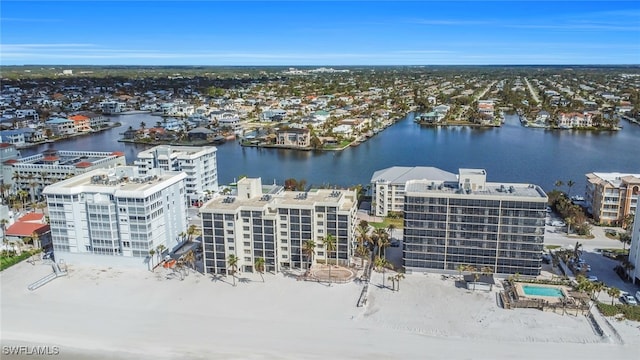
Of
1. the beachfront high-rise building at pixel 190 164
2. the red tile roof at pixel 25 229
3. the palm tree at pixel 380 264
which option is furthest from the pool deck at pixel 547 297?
the red tile roof at pixel 25 229

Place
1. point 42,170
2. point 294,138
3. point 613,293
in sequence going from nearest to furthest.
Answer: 1. point 613,293
2. point 42,170
3. point 294,138

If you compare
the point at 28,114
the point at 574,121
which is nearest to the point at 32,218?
the point at 28,114

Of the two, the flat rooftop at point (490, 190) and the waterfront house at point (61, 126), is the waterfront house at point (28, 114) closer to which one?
the waterfront house at point (61, 126)

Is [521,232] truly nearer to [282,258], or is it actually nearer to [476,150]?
[282,258]

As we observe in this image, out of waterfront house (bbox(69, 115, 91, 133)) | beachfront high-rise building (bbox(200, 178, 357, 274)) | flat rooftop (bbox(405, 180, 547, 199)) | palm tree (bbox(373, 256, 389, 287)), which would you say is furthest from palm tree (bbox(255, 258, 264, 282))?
waterfront house (bbox(69, 115, 91, 133))

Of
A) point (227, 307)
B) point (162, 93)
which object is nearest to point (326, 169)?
point (227, 307)

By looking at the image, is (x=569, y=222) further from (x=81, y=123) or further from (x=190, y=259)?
(x=81, y=123)
